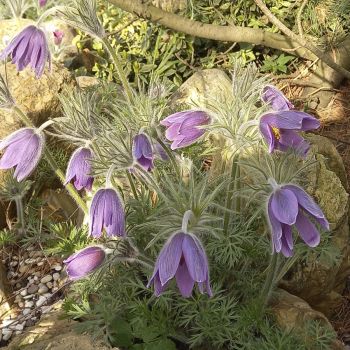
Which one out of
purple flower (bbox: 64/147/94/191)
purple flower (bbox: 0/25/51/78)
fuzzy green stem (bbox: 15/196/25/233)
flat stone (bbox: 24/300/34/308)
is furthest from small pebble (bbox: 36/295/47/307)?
purple flower (bbox: 0/25/51/78)

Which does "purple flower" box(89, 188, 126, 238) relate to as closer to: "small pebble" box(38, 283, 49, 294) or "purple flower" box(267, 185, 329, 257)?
"purple flower" box(267, 185, 329, 257)

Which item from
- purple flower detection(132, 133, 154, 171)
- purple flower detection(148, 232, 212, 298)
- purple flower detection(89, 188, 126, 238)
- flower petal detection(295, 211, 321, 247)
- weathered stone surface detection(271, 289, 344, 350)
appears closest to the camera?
purple flower detection(148, 232, 212, 298)

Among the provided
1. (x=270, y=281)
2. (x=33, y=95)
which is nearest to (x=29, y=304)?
(x=33, y=95)

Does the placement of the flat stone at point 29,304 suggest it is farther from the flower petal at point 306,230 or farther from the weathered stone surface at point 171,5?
→ the weathered stone surface at point 171,5

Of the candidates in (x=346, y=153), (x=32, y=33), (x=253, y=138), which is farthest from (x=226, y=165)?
(x=346, y=153)

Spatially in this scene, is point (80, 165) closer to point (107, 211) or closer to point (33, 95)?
point (107, 211)

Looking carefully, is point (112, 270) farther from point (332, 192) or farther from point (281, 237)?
point (332, 192)
